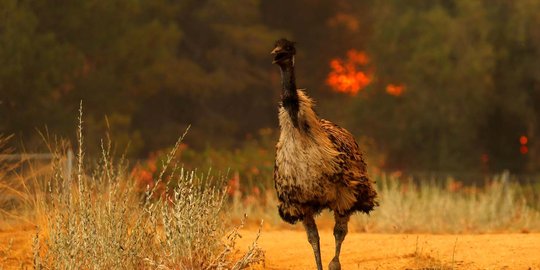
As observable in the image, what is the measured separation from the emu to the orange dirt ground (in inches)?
53.9

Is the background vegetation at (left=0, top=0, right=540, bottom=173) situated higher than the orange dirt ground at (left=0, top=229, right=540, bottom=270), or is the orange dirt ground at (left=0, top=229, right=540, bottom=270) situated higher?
the background vegetation at (left=0, top=0, right=540, bottom=173)

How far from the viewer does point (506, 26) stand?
1319 inches

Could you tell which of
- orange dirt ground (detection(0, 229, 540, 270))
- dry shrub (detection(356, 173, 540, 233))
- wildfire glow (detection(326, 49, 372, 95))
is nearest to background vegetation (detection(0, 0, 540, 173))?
wildfire glow (detection(326, 49, 372, 95))

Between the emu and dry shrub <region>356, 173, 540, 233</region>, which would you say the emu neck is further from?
dry shrub <region>356, 173, 540, 233</region>

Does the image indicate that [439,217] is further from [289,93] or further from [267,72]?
[267,72]

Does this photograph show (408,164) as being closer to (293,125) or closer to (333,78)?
(333,78)

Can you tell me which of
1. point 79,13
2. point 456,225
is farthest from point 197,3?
point 456,225

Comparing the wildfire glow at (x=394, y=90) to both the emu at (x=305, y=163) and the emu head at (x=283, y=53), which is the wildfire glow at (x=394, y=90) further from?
the emu head at (x=283, y=53)

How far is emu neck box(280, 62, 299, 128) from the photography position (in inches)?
301

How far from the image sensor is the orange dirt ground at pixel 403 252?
9.49 meters

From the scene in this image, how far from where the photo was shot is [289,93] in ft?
25.2

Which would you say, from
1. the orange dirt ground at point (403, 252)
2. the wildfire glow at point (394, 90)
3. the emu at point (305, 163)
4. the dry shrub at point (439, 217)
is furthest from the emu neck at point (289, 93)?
the wildfire glow at point (394, 90)

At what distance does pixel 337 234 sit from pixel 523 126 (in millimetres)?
26630

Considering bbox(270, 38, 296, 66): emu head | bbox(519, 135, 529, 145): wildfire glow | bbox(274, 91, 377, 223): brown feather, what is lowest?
bbox(519, 135, 529, 145): wildfire glow
